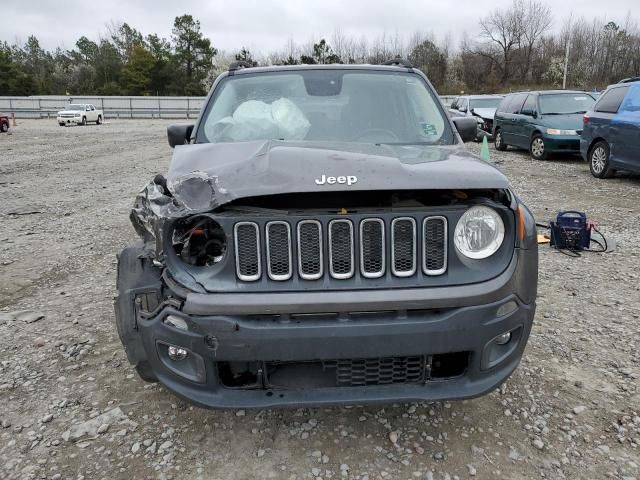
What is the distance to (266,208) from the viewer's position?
222 cm


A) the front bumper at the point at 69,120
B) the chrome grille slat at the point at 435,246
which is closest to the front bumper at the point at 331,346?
the chrome grille slat at the point at 435,246

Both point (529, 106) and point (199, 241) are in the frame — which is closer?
point (199, 241)

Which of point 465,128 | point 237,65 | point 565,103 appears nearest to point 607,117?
point 565,103

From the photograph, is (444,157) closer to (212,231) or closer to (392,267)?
(392,267)

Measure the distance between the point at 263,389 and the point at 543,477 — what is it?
1321 mm

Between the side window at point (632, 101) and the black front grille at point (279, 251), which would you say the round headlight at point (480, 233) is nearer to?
the black front grille at point (279, 251)

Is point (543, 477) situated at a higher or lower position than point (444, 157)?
lower

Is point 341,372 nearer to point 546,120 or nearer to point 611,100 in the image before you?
point 611,100

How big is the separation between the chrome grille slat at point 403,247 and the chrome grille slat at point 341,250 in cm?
18

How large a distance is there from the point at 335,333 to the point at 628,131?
8.83 m

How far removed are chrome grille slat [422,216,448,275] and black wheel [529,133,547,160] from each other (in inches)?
469

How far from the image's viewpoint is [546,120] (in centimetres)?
1273

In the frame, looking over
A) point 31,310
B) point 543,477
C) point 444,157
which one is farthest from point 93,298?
point 543,477

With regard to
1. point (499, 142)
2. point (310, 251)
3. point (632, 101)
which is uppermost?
point (632, 101)
